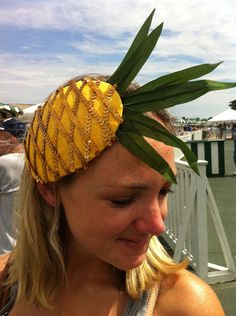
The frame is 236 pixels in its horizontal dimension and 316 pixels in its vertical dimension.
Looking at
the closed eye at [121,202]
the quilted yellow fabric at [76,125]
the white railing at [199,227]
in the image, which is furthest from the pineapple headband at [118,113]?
the white railing at [199,227]

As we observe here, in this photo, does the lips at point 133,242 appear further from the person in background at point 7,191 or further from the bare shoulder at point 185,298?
the person in background at point 7,191

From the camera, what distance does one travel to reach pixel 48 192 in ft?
4.53

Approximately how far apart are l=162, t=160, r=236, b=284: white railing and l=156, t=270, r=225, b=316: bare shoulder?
3217mm

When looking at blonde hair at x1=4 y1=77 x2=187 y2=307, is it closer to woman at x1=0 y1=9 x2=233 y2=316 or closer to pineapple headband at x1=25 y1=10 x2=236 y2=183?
woman at x1=0 y1=9 x2=233 y2=316

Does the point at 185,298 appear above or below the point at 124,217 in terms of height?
below

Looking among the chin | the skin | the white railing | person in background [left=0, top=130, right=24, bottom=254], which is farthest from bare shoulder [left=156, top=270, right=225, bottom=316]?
the white railing

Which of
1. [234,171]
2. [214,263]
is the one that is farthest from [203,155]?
[214,263]

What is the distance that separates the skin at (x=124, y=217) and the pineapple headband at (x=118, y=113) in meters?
0.04

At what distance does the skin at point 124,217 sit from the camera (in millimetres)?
1137

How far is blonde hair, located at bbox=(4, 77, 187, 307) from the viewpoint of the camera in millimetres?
1381

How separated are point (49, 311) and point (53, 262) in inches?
6.2

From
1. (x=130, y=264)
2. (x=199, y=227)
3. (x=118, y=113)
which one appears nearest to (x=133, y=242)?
(x=130, y=264)

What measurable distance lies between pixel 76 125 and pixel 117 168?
16 cm

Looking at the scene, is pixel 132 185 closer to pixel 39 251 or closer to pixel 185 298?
pixel 185 298
